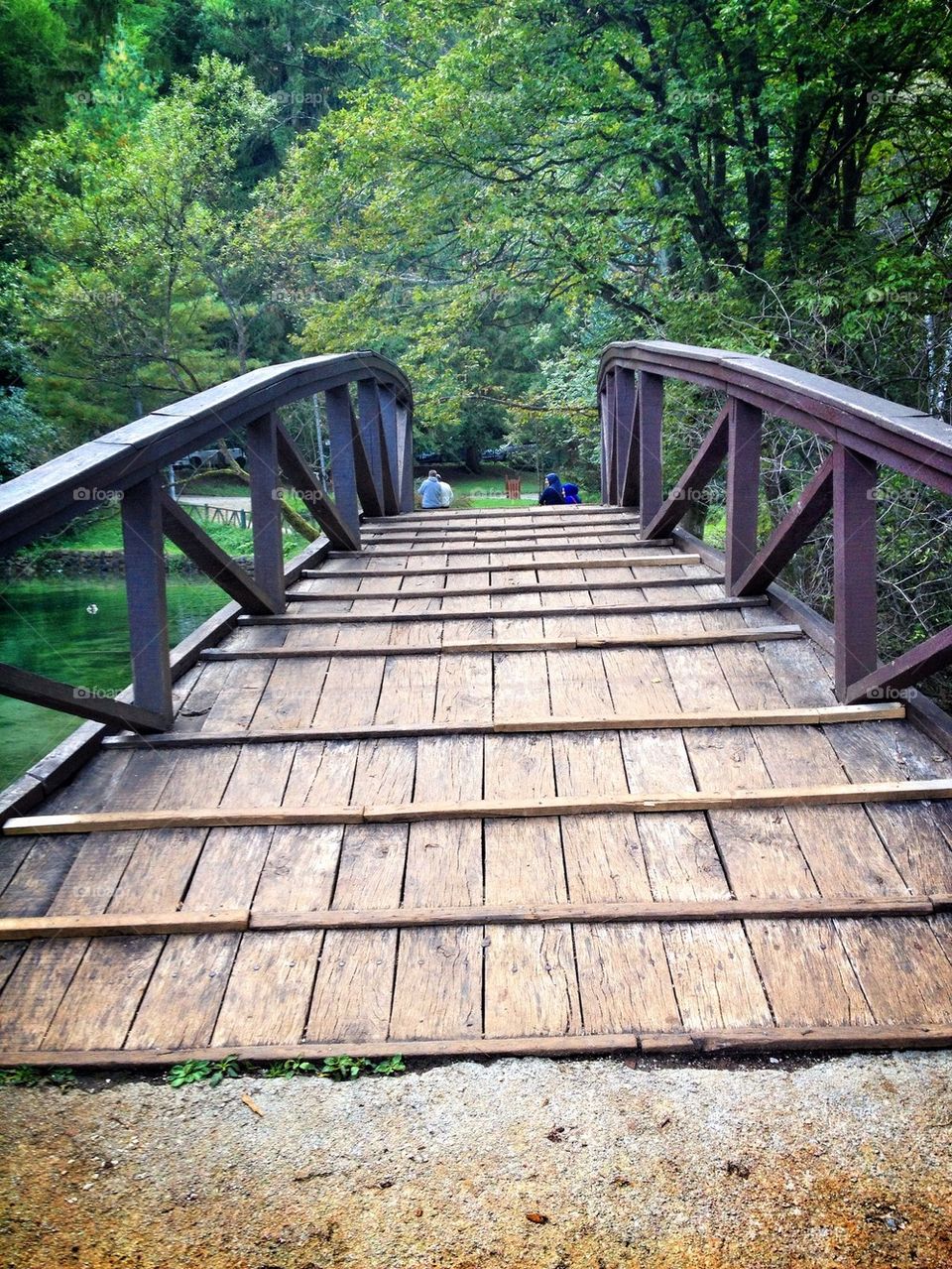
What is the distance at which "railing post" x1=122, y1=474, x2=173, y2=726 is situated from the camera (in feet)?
9.60

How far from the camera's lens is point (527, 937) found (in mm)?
2180

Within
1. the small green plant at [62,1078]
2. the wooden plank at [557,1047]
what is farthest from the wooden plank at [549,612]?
the small green plant at [62,1078]

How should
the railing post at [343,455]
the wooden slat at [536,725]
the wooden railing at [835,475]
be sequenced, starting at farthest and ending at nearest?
1. the railing post at [343,455]
2. the wooden slat at [536,725]
3. the wooden railing at [835,475]

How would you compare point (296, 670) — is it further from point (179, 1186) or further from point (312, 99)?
point (312, 99)

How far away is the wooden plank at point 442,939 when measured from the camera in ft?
6.54

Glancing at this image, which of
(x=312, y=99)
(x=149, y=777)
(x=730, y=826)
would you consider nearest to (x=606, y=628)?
(x=730, y=826)

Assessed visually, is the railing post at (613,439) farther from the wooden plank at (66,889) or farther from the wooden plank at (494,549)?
the wooden plank at (66,889)

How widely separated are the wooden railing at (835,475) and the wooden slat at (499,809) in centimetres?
40

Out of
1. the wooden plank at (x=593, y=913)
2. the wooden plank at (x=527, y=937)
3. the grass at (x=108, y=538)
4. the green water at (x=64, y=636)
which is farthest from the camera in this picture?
the grass at (x=108, y=538)

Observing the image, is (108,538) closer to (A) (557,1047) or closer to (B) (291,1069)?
(B) (291,1069)

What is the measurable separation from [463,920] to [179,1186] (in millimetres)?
773

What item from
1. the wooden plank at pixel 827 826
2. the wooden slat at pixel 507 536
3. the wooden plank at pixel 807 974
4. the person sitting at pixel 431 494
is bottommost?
the person sitting at pixel 431 494

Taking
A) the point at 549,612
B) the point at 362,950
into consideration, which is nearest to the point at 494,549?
the point at 549,612

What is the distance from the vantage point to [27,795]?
263cm
